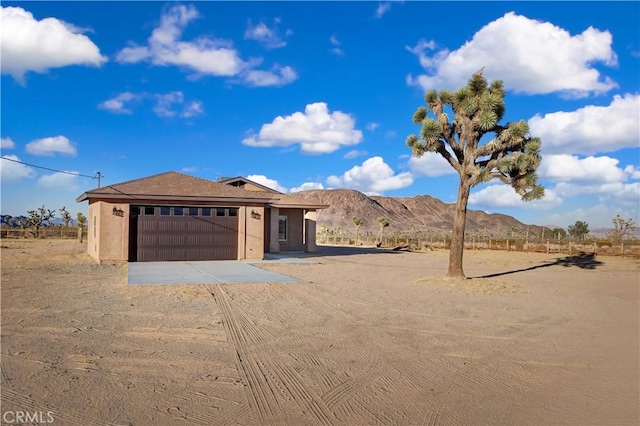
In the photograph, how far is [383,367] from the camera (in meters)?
7.00

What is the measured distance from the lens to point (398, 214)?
485ft

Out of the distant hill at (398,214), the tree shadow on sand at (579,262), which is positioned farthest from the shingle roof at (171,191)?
the distant hill at (398,214)

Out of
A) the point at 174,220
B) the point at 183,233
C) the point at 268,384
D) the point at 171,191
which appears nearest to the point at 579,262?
the point at 183,233

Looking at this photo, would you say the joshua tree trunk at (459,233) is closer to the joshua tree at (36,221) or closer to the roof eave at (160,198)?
the roof eave at (160,198)

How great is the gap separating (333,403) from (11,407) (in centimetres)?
331

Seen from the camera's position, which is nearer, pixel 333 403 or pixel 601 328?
pixel 333 403

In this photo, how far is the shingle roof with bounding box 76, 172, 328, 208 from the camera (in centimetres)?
2161

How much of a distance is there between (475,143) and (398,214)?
130921mm

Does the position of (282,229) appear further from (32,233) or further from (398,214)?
(398,214)

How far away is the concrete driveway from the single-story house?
4.02 ft

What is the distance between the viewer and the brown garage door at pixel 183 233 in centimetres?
2223

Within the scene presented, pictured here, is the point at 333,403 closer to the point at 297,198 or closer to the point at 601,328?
the point at 601,328

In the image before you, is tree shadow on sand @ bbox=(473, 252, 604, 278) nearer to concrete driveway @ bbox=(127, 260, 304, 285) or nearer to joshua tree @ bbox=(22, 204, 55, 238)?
concrete driveway @ bbox=(127, 260, 304, 285)

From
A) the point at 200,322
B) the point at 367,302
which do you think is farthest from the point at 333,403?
the point at 367,302
